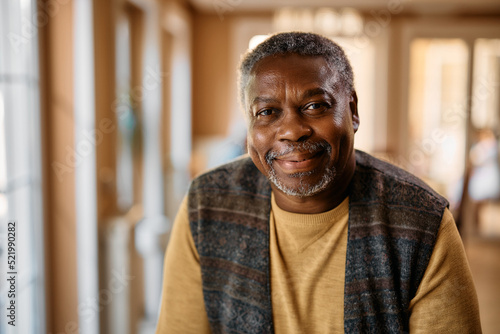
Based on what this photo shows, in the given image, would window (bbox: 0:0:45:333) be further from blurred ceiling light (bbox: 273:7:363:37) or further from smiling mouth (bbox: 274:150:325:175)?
blurred ceiling light (bbox: 273:7:363:37)

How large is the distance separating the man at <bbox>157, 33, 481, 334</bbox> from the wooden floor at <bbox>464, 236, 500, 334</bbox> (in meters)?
2.72

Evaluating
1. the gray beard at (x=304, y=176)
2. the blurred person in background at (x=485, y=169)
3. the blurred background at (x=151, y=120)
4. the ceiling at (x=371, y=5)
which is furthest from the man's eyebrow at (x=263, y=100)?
the blurred person in background at (x=485, y=169)

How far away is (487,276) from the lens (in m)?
4.33

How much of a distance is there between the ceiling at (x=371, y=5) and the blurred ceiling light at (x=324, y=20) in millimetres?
86

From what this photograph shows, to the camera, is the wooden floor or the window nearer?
the window

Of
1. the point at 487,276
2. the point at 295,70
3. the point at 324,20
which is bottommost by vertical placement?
the point at 487,276

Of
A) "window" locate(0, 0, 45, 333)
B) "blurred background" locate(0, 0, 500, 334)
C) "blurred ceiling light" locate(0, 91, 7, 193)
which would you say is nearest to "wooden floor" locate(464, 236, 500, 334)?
"blurred background" locate(0, 0, 500, 334)

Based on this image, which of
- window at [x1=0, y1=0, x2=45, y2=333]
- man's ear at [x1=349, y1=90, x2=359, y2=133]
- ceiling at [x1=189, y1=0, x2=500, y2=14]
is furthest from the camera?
ceiling at [x1=189, y1=0, x2=500, y2=14]

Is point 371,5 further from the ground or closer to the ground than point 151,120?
further from the ground

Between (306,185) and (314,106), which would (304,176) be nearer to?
(306,185)

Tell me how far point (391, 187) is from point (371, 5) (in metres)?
4.96

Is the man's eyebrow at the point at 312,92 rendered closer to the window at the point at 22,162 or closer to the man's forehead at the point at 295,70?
the man's forehead at the point at 295,70

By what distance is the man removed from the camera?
3.01ft

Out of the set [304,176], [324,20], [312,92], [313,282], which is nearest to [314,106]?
[312,92]
